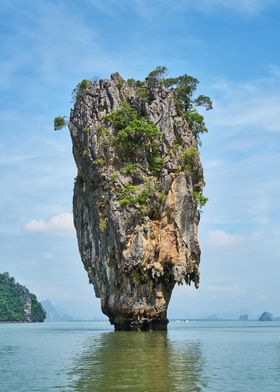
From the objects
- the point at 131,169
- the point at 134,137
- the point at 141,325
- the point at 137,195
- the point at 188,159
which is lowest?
the point at 141,325

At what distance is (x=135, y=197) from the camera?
42062 millimetres

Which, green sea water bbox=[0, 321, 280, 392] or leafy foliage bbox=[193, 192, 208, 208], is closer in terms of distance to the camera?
green sea water bbox=[0, 321, 280, 392]

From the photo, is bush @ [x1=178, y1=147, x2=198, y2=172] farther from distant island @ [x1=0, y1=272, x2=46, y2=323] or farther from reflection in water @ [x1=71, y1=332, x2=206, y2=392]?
distant island @ [x1=0, y1=272, x2=46, y2=323]

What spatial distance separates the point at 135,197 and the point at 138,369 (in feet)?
74.4

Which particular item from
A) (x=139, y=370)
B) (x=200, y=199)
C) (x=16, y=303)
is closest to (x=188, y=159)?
(x=200, y=199)

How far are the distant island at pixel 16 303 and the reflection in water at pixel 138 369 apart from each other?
109 meters

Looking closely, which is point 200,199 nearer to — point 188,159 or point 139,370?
point 188,159

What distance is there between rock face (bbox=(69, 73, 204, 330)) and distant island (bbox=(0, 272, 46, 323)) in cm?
9153

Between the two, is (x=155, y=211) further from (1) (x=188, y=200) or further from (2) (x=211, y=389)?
(2) (x=211, y=389)

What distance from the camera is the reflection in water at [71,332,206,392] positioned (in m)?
16.8

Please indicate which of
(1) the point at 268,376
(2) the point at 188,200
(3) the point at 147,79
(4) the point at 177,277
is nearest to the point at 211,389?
(1) the point at 268,376

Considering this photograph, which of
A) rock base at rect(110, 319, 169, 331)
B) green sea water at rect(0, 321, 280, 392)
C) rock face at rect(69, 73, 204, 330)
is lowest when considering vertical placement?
green sea water at rect(0, 321, 280, 392)

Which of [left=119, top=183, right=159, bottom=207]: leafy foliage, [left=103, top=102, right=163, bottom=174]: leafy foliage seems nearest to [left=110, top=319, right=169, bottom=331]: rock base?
[left=119, top=183, right=159, bottom=207]: leafy foliage

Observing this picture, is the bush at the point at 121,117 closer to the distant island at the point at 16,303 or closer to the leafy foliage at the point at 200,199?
the leafy foliage at the point at 200,199
